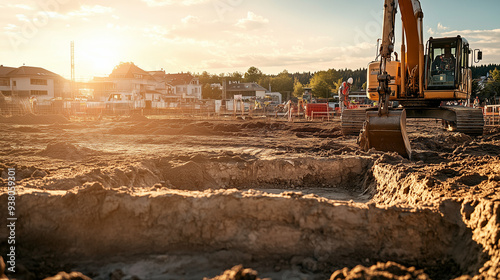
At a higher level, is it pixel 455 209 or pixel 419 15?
pixel 419 15

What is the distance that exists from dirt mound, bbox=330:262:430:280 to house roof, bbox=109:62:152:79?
68.0m

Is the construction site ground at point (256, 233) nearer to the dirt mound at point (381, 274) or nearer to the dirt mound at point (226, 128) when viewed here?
the dirt mound at point (381, 274)

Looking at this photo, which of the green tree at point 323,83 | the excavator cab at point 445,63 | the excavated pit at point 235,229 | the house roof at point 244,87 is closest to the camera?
the excavated pit at point 235,229

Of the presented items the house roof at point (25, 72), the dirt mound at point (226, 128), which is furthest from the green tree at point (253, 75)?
the dirt mound at point (226, 128)

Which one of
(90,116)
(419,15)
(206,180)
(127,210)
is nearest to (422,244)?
(127,210)

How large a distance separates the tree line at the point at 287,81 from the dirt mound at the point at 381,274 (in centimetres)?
7811

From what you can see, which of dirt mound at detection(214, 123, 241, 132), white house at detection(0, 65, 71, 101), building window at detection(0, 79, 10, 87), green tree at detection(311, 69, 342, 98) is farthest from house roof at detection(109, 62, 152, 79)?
dirt mound at detection(214, 123, 241, 132)

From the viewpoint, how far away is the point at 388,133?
9.53 m

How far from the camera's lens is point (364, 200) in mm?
7219

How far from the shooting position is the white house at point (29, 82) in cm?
5759

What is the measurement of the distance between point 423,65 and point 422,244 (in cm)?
1022

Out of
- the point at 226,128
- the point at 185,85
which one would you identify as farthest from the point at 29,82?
the point at 226,128

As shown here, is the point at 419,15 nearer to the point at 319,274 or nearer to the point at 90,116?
the point at 319,274

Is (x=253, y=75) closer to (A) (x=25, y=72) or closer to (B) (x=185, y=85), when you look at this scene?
(B) (x=185, y=85)
